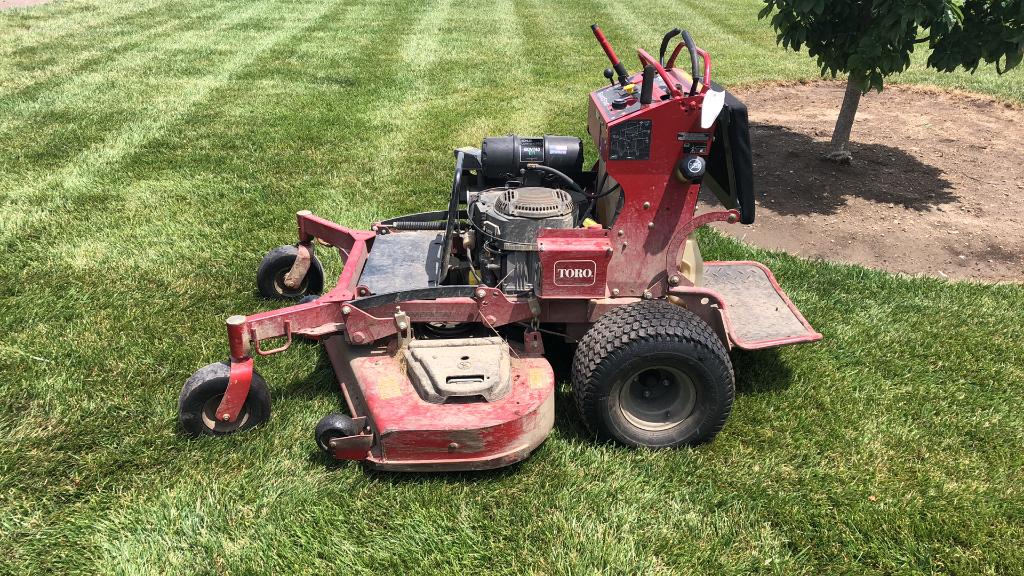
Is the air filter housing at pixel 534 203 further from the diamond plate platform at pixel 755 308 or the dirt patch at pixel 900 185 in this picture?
the dirt patch at pixel 900 185

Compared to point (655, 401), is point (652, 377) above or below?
above

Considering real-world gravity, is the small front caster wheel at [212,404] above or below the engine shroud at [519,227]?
below

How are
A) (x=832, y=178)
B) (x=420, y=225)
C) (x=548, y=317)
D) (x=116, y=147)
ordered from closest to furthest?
(x=548, y=317) → (x=420, y=225) → (x=832, y=178) → (x=116, y=147)

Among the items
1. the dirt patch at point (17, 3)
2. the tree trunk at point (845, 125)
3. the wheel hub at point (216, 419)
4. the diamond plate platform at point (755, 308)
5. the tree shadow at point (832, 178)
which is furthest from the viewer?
the dirt patch at point (17, 3)

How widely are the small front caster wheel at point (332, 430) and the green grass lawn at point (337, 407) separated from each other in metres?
0.20

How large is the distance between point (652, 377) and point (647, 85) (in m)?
1.51

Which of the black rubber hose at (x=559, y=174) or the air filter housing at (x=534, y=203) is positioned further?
the black rubber hose at (x=559, y=174)

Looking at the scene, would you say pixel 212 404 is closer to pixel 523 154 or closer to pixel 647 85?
pixel 523 154

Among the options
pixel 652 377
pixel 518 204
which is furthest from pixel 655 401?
pixel 518 204

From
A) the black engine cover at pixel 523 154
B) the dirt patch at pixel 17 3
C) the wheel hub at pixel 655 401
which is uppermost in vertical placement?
the black engine cover at pixel 523 154

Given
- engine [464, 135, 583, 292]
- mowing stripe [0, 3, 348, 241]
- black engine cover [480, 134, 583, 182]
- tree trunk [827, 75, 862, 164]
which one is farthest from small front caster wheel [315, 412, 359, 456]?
tree trunk [827, 75, 862, 164]

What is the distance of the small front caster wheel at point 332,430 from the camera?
143 inches

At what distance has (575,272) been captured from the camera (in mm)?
3949

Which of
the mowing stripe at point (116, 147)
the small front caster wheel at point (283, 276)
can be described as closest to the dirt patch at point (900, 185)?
the small front caster wheel at point (283, 276)
